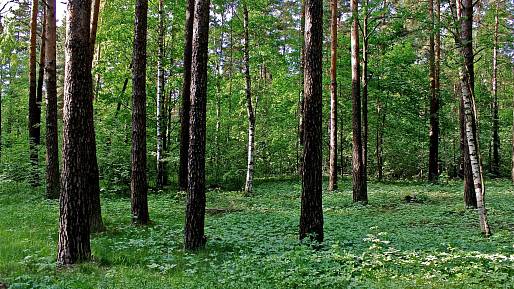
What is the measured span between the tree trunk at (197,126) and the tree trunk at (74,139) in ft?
6.27

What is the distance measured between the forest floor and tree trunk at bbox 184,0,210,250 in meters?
0.54

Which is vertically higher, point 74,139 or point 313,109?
point 313,109

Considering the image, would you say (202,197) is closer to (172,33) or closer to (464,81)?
(464,81)

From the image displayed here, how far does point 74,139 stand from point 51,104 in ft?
26.7

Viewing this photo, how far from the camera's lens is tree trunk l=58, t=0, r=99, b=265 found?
6.55 metres

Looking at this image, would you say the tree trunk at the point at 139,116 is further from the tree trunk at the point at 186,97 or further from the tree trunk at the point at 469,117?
the tree trunk at the point at 469,117

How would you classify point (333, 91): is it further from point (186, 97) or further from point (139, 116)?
point (139, 116)

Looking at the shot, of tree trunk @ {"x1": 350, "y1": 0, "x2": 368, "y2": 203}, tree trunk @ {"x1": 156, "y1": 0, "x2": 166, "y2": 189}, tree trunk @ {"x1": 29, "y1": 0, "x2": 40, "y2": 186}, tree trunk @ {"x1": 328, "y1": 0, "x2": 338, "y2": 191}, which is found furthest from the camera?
tree trunk @ {"x1": 328, "y1": 0, "x2": 338, "y2": 191}

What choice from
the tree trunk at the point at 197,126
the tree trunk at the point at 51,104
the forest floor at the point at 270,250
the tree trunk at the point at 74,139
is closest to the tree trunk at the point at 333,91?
the forest floor at the point at 270,250

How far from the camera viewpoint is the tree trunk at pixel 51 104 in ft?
42.2

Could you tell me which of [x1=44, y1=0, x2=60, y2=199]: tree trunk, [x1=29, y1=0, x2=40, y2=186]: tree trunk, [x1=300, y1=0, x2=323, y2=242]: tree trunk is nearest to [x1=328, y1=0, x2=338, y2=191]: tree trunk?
[x1=300, y1=0, x2=323, y2=242]: tree trunk

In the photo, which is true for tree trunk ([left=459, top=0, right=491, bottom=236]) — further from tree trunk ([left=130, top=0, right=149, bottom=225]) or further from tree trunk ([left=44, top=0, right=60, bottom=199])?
tree trunk ([left=44, top=0, right=60, bottom=199])

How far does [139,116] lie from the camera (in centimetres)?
1034

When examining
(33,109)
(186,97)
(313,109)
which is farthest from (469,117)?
(33,109)
